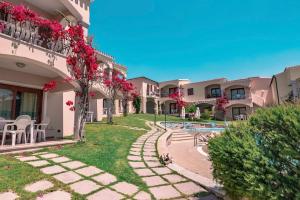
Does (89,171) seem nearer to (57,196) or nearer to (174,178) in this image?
(57,196)

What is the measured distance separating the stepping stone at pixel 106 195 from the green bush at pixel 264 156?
222 cm

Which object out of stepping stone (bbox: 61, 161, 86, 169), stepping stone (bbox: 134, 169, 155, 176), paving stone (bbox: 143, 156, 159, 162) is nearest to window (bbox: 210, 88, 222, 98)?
paving stone (bbox: 143, 156, 159, 162)

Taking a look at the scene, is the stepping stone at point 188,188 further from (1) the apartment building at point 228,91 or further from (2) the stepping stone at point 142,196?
(1) the apartment building at point 228,91

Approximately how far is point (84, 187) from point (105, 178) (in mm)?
730

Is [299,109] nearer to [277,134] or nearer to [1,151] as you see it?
[277,134]

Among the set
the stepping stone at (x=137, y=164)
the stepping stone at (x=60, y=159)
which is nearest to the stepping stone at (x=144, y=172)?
the stepping stone at (x=137, y=164)

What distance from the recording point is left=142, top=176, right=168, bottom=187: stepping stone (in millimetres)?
5184

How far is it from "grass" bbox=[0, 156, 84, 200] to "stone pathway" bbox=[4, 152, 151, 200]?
0.11 m

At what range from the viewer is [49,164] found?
19.4 feet

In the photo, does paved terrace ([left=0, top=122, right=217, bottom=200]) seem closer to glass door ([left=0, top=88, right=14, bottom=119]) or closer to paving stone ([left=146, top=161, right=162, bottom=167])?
paving stone ([left=146, top=161, right=162, bottom=167])

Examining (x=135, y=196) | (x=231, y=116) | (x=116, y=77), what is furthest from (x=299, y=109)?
(x=231, y=116)

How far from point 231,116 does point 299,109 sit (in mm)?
38644

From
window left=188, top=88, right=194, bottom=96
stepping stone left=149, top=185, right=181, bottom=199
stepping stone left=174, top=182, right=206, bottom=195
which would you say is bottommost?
stepping stone left=174, top=182, right=206, bottom=195

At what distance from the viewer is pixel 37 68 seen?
9.76m
